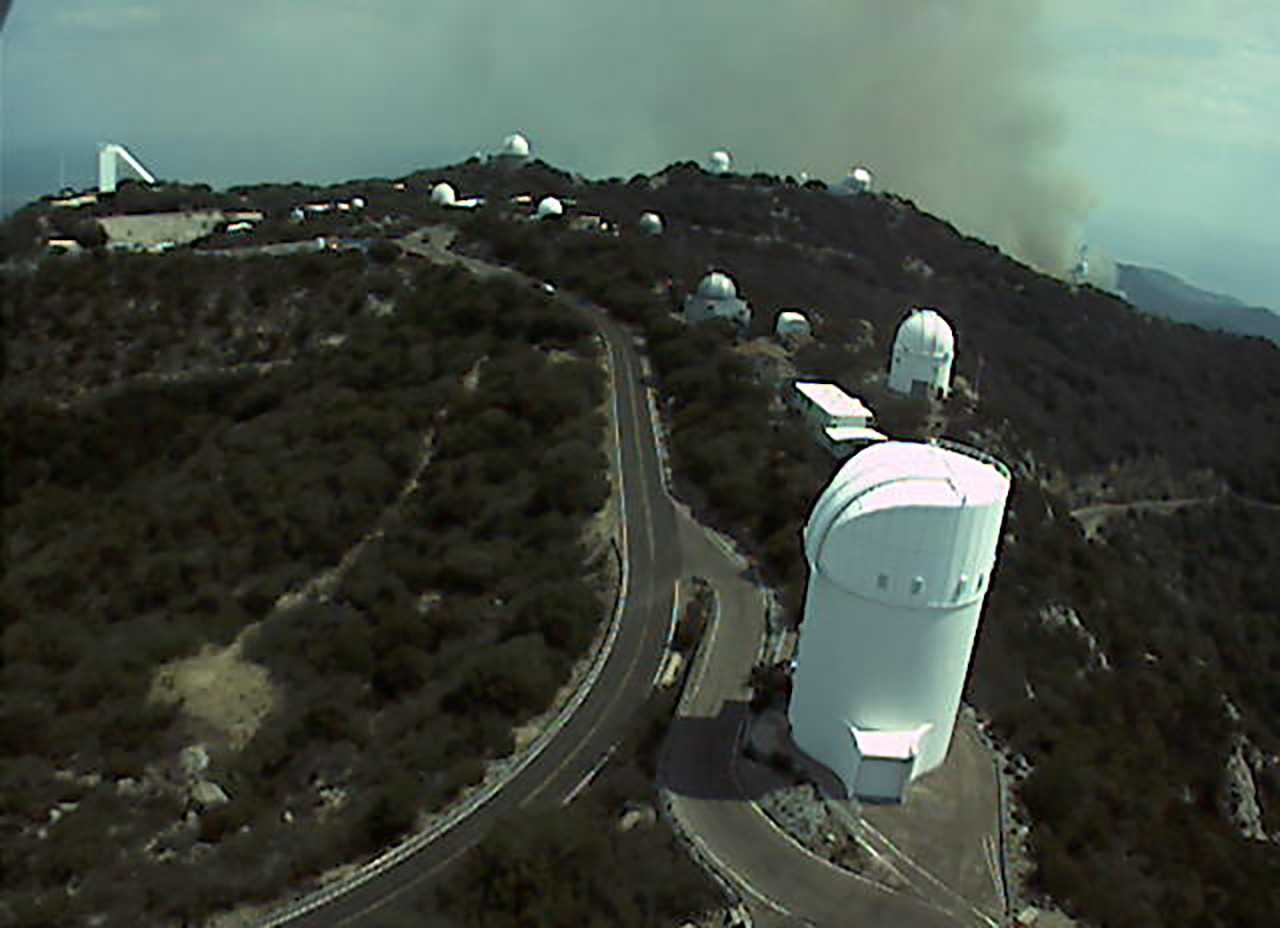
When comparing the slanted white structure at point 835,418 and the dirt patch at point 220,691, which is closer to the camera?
the dirt patch at point 220,691

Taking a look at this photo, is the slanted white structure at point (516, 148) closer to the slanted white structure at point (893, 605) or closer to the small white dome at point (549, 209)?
the small white dome at point (549, 209)

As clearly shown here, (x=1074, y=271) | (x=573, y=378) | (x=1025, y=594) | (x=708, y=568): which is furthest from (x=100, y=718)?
(x=1074, y=271)

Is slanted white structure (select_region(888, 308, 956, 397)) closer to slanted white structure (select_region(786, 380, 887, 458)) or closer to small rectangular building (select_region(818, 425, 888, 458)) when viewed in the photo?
slanted white structure (select_region(786, 380, 887, 458))

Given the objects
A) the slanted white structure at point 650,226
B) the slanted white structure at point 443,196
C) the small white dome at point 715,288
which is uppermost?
the slanted white structure at point 443,196

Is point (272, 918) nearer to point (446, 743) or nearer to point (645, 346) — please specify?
point (446, 743)

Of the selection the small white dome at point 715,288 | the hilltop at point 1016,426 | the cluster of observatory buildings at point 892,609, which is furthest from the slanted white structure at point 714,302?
the cluster of observatory buildings at point 892,609

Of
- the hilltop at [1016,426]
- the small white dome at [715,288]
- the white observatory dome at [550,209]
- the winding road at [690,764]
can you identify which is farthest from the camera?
the white observatory dome at [550,209]
